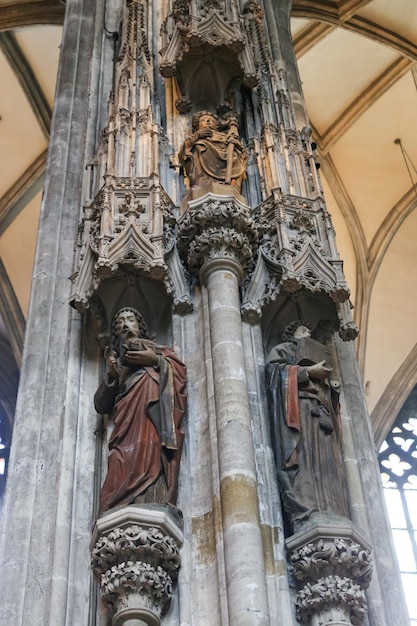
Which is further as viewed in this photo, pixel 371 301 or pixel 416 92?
pixel 371 301

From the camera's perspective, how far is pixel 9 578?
6.30 meters

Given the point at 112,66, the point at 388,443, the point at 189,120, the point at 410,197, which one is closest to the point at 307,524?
the point at 189,120

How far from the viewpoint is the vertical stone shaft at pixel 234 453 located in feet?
18.6

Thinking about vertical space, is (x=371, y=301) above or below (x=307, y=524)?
above

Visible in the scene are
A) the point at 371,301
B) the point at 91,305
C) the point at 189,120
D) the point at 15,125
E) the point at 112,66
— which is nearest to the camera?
the point at 91,305

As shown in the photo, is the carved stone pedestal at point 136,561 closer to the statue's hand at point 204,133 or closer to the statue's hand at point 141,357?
the statue's hand at point 141,357

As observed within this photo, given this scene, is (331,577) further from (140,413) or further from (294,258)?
(294,258)

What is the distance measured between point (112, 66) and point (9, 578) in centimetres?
590

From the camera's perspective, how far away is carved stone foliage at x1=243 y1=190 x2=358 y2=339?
7.66m

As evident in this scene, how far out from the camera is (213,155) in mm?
8695

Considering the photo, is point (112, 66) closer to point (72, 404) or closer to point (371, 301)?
point (72, 404)

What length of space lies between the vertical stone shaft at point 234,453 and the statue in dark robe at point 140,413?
308 mm

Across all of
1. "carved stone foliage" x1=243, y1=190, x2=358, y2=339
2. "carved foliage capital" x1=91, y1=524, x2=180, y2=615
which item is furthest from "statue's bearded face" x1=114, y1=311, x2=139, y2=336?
"carved foliage capital" x1=91, y1=524, x2=180, y2=615

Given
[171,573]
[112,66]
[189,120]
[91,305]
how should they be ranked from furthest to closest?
1. [112,66]
2. [189,120]
3. [91,305]
4. [171,573]
